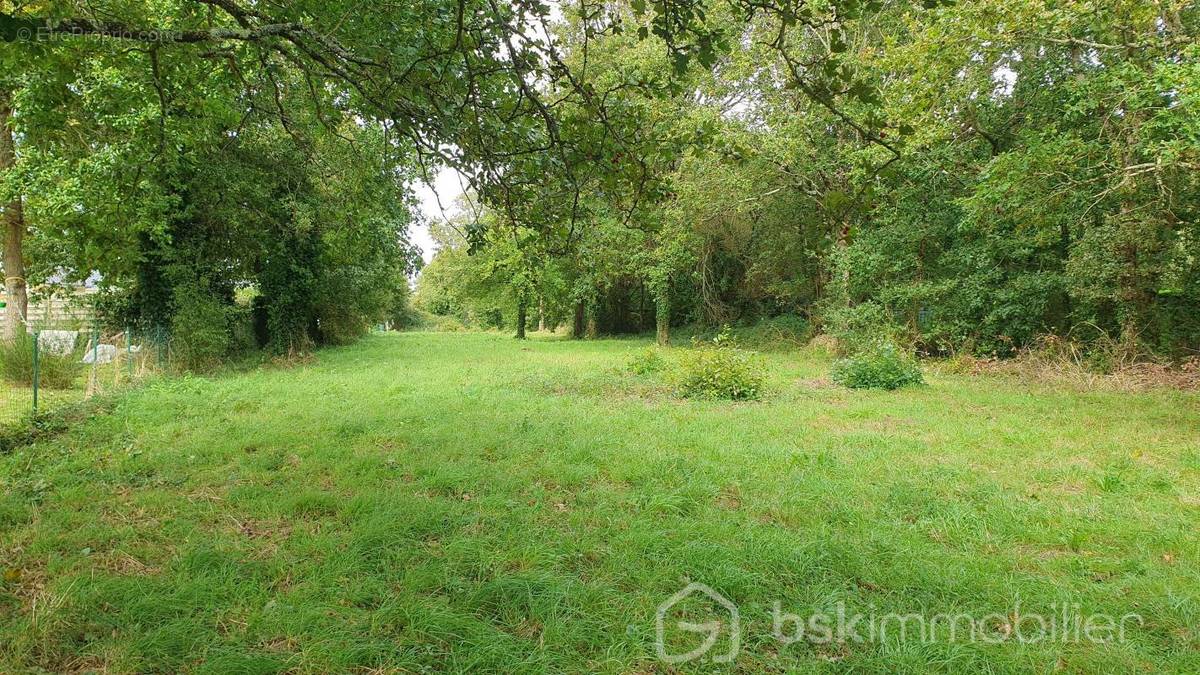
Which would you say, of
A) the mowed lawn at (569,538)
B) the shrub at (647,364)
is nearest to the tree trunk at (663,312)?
the shrub at (647,364)

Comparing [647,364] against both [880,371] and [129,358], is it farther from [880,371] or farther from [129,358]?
[129,358]

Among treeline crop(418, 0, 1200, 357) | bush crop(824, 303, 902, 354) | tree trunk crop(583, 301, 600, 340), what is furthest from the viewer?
tree trunk crop(583, 301, 600, 340)

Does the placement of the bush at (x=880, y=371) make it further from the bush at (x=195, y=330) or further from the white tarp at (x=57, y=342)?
the white tarp at (x=57, y=342)

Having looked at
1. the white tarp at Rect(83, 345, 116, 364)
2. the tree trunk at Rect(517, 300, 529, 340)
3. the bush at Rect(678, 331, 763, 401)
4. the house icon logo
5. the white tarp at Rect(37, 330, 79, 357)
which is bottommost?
the house icon logo

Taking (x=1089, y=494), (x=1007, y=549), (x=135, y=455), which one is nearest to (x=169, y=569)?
(x=135, y=455)

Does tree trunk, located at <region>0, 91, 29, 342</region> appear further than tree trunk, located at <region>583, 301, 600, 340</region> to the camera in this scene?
No

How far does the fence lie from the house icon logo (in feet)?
28.2

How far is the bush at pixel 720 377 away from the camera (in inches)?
351

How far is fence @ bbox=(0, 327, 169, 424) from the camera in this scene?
790cm

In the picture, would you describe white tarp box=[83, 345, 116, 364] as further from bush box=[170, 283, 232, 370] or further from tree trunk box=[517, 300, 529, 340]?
tree trunk box=[517, 300, 529, 340]

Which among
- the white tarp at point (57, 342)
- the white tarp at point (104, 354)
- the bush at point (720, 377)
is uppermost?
the white tarp at point (57, 342)

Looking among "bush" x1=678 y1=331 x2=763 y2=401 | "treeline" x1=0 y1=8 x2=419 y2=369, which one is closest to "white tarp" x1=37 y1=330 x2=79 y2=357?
"treeline" x1=0 y1=8 x2=419 y2=369

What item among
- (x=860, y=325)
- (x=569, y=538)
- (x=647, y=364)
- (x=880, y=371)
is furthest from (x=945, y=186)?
(x=569, y=538)

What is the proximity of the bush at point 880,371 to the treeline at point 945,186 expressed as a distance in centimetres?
211
